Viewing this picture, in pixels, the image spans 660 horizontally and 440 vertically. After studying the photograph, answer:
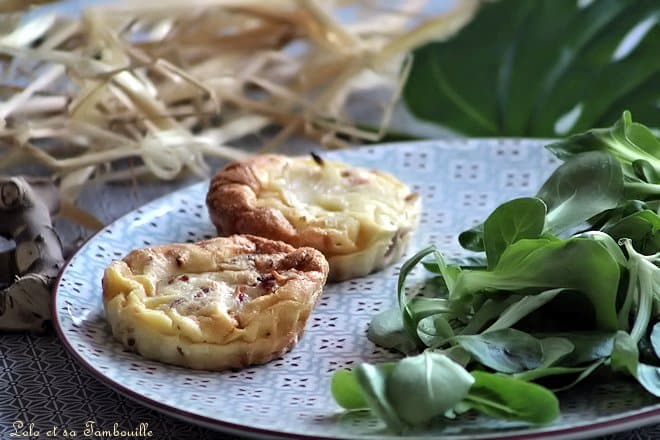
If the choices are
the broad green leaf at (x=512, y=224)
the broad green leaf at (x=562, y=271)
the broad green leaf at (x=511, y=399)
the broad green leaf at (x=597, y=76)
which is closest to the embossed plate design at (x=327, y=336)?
the broad green leaf at (x=511, y=399)

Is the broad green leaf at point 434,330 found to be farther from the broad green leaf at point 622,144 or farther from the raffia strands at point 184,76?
the raffia strands at point 184,76

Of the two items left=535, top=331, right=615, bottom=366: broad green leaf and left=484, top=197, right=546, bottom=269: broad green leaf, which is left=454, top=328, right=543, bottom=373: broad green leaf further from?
left=484, top=197, right=546, bottom=269: broad green leaf

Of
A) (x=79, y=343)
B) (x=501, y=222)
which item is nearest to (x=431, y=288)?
(x=501, y=222)

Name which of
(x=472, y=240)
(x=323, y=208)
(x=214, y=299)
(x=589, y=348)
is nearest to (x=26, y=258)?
(x=214, y=299)

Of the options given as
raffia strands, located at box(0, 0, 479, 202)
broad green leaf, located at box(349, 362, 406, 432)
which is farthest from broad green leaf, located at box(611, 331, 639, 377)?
raffia strands, located at box(0, 0, 479, 202)

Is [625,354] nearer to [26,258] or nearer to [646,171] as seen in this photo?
[646,171]

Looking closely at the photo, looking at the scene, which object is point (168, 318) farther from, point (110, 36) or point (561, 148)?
point (110, 36)
